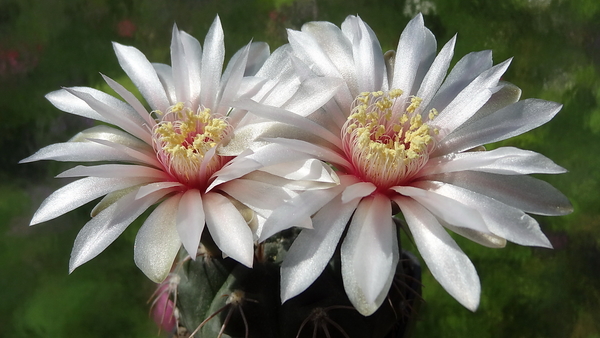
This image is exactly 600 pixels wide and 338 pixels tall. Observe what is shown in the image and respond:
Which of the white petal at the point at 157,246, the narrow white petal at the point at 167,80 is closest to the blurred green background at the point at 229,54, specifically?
the narrow white petal at the point at 167,80

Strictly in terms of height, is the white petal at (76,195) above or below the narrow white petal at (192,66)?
below

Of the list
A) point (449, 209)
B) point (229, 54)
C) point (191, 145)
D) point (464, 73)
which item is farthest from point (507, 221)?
point (229, 54)

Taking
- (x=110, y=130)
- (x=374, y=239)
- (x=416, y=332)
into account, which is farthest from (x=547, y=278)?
(x=110, y=130)

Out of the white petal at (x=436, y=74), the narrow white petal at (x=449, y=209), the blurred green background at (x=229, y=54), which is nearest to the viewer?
the narrow white petal at (x=449, y=209)

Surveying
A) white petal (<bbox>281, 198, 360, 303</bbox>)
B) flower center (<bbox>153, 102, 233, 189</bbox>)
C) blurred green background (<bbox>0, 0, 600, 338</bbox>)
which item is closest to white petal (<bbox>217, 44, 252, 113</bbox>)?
flower center (<bbox>153, 102, 233, 189</bbox>)

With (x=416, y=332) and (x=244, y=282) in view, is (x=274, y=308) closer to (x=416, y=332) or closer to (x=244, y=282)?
(x=244, y=282)

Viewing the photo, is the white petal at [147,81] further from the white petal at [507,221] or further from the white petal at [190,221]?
the white petal at [507,221]
